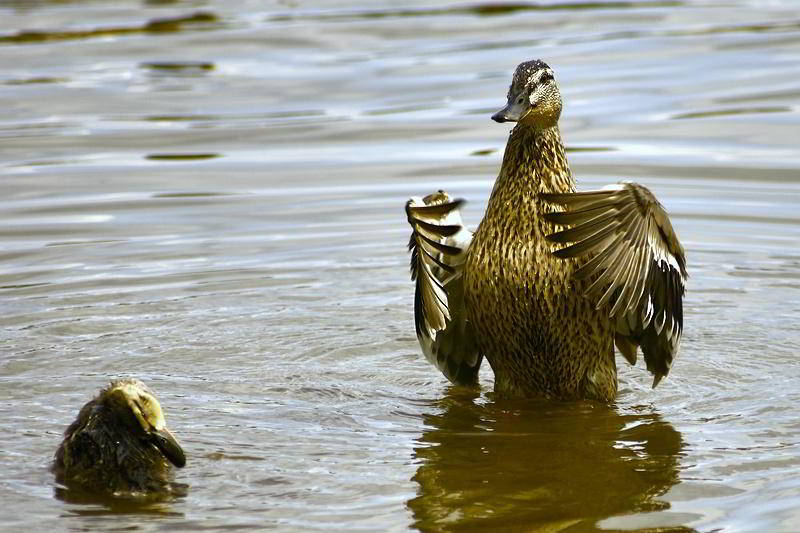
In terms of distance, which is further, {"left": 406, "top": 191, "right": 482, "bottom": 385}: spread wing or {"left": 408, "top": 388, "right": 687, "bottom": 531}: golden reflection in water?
{"left": 406, "top": 191, "right": 482, "bottom": 385}: spread wing

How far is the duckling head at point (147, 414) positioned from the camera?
A: 6086 mm

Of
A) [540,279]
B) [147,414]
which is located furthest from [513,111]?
[147,414]

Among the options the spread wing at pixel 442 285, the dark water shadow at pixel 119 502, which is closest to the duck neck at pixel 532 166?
the spread wing at pixel 442 285

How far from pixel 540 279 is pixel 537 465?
116cm

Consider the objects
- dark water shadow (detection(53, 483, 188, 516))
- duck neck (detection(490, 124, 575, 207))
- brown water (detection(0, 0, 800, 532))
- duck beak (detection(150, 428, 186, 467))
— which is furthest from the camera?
duck neck (detection(490, 124, 575, 207))

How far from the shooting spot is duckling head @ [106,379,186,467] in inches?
240

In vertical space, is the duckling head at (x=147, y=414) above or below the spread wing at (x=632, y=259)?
below

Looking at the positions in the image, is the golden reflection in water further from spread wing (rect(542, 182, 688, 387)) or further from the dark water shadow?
the dark water shadow

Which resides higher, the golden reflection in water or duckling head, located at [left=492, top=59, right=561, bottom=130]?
duckling head, located at [left=492, top=59, right=561, bottom=130]

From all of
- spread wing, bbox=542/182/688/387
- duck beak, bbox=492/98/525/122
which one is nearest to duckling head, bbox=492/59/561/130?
duck beak, bbox=492/98/525/122

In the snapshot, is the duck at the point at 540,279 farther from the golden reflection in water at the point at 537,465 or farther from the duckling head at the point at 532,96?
the golden reflection in water at the point at 537,465

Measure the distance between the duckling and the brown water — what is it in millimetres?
120

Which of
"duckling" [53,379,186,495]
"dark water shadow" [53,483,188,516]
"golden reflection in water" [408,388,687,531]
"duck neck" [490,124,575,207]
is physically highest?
"duck neck" [490,124,575,207]

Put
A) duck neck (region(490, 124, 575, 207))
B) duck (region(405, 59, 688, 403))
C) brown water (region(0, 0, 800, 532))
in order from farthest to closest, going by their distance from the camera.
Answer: duck neck (region(490, 124, 575, 207))
duck (region(405, 59, 688, 403))
brown water (region(0, 0, 800, 532))
